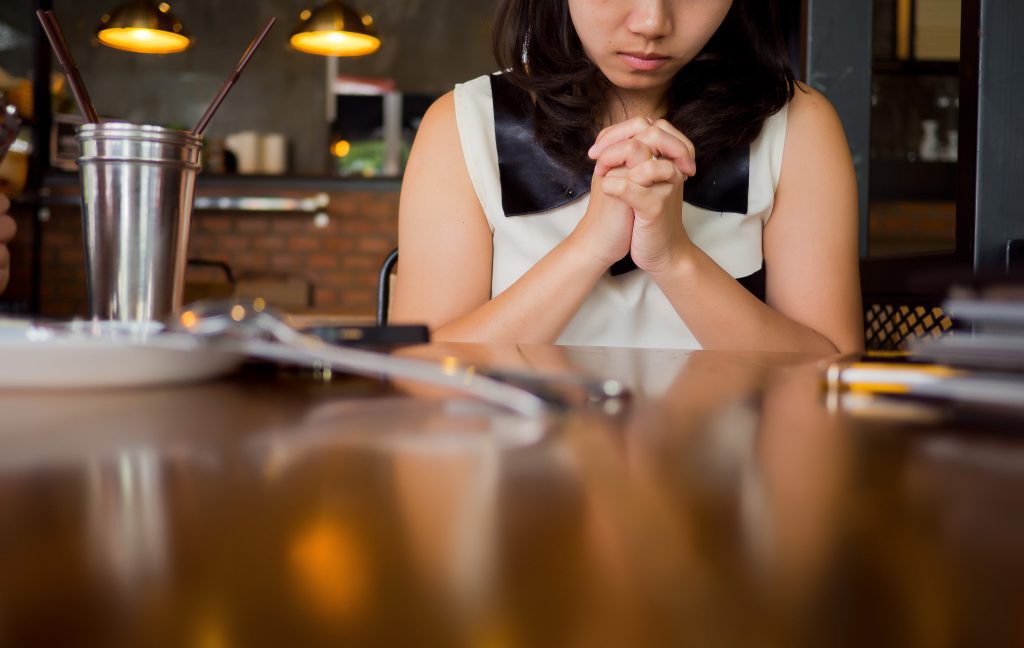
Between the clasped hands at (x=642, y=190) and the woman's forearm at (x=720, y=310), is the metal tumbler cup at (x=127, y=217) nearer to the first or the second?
the clasped hands at (x=642, y=190)

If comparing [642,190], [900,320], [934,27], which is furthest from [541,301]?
[934,27]

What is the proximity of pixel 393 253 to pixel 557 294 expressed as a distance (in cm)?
63

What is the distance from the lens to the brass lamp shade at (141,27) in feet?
13.2

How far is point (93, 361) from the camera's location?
40cm

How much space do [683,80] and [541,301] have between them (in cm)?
47

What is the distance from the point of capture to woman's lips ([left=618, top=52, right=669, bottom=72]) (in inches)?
43.3

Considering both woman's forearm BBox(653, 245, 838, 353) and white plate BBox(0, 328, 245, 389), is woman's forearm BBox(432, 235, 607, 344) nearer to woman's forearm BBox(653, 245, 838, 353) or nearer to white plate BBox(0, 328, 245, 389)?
woman's forearm BBox(653, 245, 838, 353)

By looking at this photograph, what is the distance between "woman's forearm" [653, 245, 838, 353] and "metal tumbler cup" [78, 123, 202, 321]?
535mm

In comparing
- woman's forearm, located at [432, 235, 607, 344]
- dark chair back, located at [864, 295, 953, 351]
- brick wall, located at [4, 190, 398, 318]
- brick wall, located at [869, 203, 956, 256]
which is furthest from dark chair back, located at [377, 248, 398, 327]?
brick wall, located at [869, 203, 956, 256]

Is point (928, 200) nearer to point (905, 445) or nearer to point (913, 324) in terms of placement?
point (913, 324)

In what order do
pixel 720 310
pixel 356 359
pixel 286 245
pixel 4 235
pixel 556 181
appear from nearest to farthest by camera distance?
pixel 356 359
pixel 4 235
pixel 720 310
pixel 556 181
pixel 286 245

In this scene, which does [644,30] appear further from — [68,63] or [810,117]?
[68,63]

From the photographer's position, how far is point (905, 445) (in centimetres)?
31

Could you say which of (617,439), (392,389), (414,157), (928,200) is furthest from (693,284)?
(928,200)
